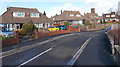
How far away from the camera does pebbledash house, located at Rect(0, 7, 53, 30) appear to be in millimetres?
37938

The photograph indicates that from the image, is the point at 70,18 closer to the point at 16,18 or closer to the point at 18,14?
the point at 18,14

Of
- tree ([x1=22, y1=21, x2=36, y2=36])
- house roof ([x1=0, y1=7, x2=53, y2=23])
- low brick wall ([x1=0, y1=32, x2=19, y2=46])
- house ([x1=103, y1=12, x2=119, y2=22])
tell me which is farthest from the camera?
house ([x1=103, y1=12, x2=119, y2=22])

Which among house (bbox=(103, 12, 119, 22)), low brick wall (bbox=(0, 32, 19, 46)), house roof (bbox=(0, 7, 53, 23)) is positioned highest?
house (bbox=(103, 12, 119, 22))

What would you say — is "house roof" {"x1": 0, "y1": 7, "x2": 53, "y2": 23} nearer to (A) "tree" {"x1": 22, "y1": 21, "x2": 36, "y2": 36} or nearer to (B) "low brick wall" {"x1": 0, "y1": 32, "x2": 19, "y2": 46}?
(A) "tree" {"x1": 22, "y1": 21, "x2": 36, "y2": 36}

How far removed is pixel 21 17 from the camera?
41.6m

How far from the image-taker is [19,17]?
41.1 meters

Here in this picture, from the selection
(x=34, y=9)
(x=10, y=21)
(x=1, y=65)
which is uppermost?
(x=34, y=9)

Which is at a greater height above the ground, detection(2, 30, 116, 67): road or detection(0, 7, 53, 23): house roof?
detection(0, 7, 53, 23): house roof

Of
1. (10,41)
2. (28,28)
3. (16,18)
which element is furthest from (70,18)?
(10,41)

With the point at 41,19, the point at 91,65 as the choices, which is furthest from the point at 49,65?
the point at 41,19

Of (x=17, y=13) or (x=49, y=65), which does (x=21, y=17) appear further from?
(x=49, y=65)

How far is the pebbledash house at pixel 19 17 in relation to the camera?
124ft

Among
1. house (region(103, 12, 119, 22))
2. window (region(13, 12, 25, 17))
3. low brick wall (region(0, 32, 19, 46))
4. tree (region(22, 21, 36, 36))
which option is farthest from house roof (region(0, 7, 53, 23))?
house (region(103, 12, 119, 22))

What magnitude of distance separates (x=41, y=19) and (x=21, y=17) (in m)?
7.01
